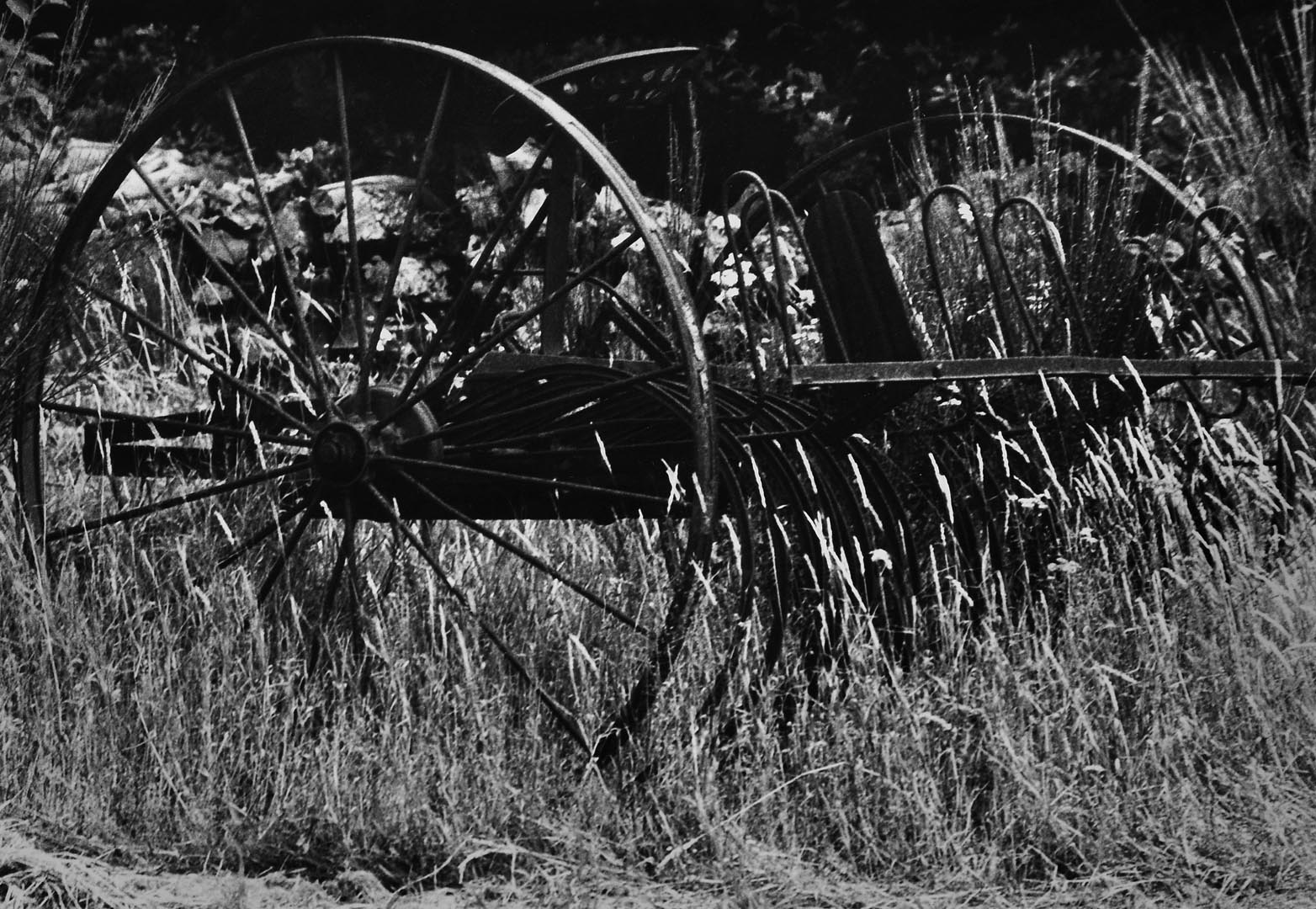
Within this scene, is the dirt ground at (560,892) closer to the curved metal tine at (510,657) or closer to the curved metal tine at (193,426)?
the curved metal tine at (510,657)

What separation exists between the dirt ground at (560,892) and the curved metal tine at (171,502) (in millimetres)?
879

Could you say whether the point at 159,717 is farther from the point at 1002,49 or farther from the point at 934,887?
the point at 1002,49

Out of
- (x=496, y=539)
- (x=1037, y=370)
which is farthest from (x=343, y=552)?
(x=1037, y=370)

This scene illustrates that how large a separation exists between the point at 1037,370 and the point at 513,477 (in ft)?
3.45

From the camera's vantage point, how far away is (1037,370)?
9.90 feet

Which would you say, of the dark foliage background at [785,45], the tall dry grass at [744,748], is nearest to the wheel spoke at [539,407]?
the tall dry grass at [744,748]

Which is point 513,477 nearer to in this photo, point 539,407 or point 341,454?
point 539,407

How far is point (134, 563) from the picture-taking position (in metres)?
3.79

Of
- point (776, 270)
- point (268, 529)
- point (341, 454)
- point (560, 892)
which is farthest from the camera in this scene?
point (268, 529)

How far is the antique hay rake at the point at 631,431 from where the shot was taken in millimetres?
3082

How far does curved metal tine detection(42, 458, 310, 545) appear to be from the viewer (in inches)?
134

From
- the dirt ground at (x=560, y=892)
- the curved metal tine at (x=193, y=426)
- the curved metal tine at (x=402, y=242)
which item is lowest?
the dirt ground at (x=560, y=892)

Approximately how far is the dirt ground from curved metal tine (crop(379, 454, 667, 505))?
72 cm

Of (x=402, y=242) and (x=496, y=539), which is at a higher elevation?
(x=402, y=242)
